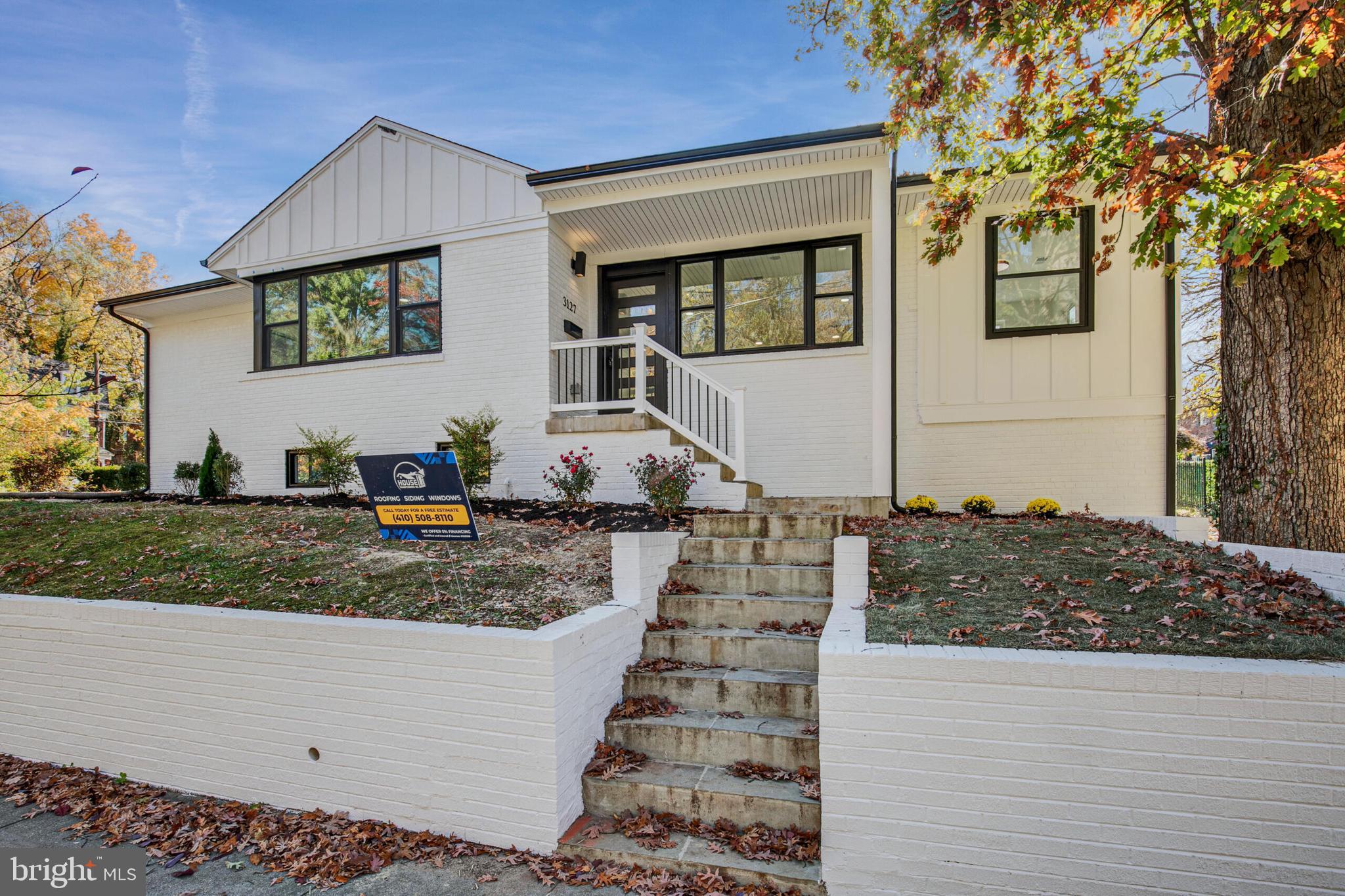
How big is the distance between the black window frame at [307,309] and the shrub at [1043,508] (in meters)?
7.64

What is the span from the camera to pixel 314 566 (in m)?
4.88

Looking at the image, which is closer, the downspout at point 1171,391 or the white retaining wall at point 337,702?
the white retaining wall at point 337,702

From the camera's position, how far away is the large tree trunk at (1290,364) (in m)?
3.79

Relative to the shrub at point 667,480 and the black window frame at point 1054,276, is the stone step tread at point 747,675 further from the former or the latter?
the black window frame at point 1054,276

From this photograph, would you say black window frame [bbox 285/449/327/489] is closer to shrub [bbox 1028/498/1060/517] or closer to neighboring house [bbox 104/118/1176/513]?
neighboring house [bbox 104/118/1176/513]

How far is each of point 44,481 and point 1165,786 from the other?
2316cm

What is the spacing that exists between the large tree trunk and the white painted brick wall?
2203 millimetres

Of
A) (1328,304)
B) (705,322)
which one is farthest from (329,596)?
(1328,304)

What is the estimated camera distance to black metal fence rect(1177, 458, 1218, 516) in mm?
9215

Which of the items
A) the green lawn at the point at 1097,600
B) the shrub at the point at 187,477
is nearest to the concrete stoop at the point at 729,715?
the green lawn at the point at 1097,600

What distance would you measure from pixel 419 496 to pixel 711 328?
18.6ft

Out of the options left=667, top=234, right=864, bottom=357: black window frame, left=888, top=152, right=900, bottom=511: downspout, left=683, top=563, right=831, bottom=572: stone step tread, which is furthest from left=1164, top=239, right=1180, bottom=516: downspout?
left=683, top=563, right=831, bottom=572: stone step tread

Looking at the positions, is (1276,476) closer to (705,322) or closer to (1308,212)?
(1308,212)

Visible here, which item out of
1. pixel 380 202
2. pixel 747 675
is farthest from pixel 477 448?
pixel 747 675
